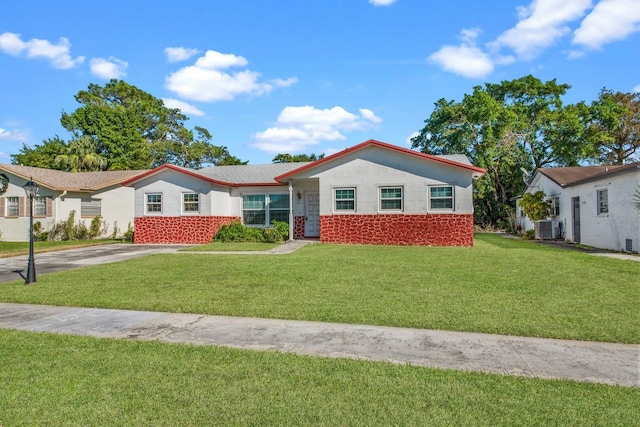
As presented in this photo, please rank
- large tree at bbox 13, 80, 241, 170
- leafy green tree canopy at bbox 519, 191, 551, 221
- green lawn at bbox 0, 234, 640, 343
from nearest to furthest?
green lawn at bbox 0, 234, 640, 343
leafy green tree canopy at bbox 519, 191, 551, 221
large tree at bbox 13, 80, 241, 170

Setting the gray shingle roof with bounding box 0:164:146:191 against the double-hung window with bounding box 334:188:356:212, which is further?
the gray shingle roof with bounding box 0:164:146:191

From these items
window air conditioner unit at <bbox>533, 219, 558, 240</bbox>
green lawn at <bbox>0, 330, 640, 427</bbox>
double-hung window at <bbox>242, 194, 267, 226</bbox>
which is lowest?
green lawn at <bbox>0, 330, 640, 427</bbox>

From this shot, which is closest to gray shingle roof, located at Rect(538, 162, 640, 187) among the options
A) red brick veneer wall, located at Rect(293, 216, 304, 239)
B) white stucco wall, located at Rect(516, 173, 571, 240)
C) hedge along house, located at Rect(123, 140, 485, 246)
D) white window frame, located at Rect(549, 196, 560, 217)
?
white stucco wall, located at Rect(516, 173, 571, 240)

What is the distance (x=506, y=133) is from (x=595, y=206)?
13.0 meters

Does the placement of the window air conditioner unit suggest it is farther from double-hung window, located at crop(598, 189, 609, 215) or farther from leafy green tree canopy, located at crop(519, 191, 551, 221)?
double-hung window, located at crop(598, 189, 609, 215)

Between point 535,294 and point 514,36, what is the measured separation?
45.6 ft

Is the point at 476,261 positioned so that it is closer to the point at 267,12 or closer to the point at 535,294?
the point at 535,294

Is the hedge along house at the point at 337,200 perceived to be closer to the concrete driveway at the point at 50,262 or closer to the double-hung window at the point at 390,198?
the double-hung window at the point at 390,198

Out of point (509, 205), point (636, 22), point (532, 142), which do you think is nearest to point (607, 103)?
point (532, 142)

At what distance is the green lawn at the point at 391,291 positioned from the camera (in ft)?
19.2

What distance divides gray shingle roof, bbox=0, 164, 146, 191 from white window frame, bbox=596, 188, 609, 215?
25.5 meters

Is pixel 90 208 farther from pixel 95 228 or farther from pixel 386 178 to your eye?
pixel 386 178

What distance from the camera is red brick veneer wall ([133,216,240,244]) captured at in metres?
20.0

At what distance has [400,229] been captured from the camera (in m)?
17.7
